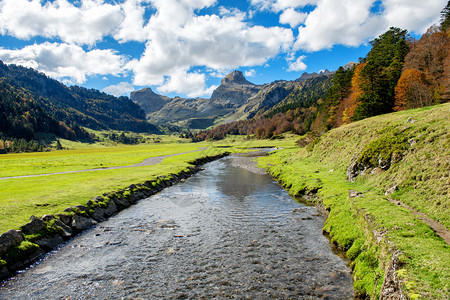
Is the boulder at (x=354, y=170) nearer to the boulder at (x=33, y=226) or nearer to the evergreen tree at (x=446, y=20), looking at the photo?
the boulder at (x=33, y=226)

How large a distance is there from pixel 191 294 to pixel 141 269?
4.37 meters

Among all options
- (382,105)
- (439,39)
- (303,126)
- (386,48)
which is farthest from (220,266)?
(303,126)

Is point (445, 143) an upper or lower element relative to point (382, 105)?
lower

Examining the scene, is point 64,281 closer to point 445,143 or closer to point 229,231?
point 229,231

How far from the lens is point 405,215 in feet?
45.4

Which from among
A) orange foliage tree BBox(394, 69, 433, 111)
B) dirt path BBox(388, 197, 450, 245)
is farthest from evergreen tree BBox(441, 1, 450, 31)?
dirt path BBox(388, 197, 450, 245)

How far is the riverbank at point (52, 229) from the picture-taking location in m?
14.7

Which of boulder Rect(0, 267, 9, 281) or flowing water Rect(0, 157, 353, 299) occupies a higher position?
boulder Rect(0, 267, 9, 281)

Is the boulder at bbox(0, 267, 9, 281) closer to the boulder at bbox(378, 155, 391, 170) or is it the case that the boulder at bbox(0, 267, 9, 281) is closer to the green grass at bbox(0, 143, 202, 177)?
the boulder at bbox(378, 155, 391, 170)

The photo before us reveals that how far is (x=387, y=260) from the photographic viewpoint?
10578 mm

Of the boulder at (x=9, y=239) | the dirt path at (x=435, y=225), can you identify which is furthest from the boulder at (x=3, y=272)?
the dirt path at (x=435, y=225)

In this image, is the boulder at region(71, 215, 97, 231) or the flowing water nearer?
the flowing water

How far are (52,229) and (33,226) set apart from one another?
1394mm

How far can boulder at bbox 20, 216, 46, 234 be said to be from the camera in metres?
17.0
